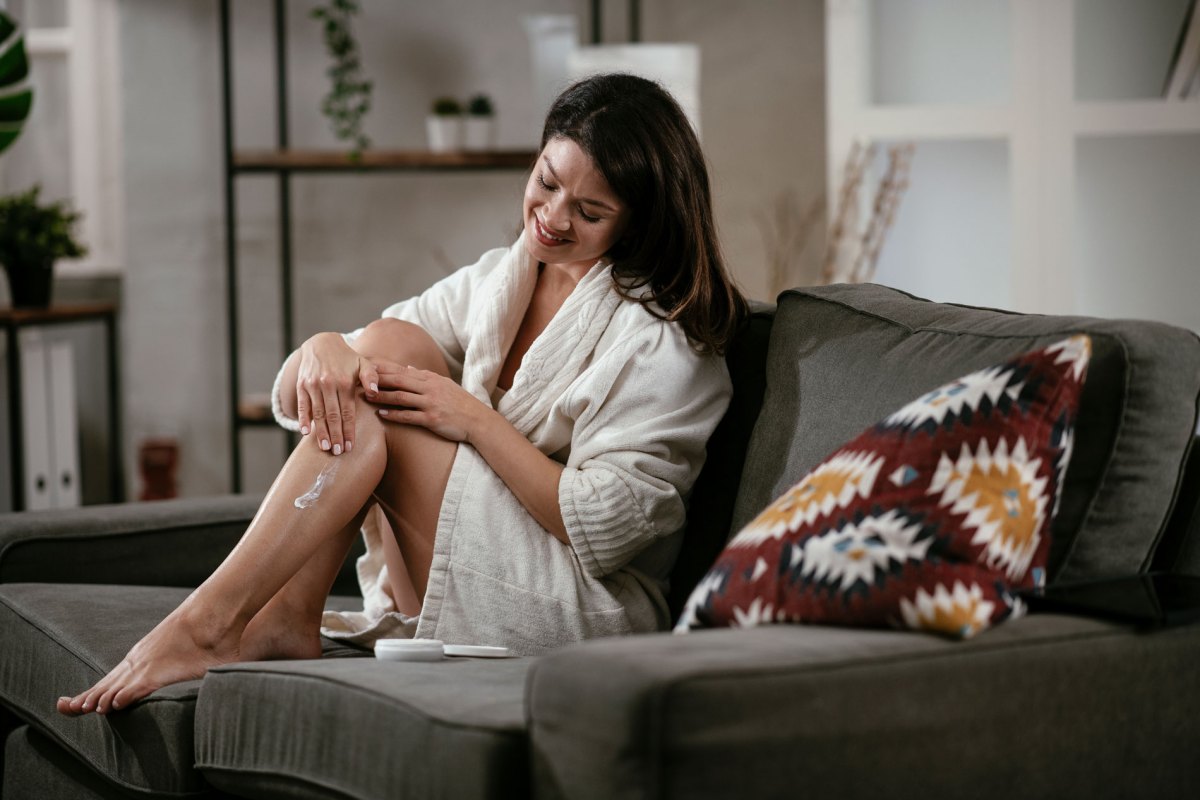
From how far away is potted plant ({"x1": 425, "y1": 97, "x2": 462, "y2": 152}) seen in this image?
4.04 m

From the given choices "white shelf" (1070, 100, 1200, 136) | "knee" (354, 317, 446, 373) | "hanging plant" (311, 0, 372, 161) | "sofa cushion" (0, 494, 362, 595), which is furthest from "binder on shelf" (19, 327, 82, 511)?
"white shelf" (1070, 100, 1200, 136)

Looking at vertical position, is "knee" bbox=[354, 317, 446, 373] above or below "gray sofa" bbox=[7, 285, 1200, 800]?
above

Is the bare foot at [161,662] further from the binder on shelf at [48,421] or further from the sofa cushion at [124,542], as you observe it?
the binder on shelf at [48,421]

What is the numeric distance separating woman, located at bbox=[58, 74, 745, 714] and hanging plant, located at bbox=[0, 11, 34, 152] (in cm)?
234

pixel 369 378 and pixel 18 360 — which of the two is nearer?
pixel 369 378

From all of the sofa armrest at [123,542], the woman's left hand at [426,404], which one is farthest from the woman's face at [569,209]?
the sofa armrest at [123,542]

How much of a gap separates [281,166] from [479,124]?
583 mm

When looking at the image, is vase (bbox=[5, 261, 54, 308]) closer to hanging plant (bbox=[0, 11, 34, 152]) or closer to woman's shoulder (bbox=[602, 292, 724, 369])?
hanging plant (bbox=[0, 11, 34, 152])

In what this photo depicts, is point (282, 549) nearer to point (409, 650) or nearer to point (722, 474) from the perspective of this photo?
point (409, 650)

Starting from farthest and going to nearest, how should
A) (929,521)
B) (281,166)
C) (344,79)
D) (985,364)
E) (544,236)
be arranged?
(344,79) < (281,166) < (544,236) < (985,364) < (929,521)

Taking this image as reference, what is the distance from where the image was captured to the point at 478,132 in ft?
13.4

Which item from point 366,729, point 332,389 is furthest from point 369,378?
point 366,729

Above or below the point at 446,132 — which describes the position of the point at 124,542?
below

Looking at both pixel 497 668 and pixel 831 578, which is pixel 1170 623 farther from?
pixel 497 668
